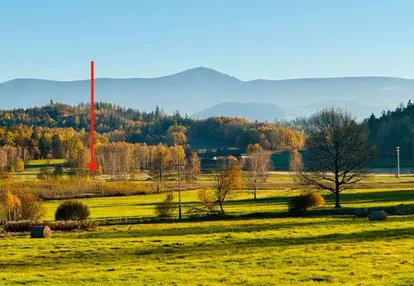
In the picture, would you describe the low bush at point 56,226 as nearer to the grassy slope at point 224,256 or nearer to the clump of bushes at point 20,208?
the grassy slope at point 224,256

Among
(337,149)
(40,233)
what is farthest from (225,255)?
(337,149)

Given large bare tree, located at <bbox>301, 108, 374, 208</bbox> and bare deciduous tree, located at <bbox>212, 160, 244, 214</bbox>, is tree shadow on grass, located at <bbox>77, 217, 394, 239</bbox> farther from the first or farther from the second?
bare deciduous tree, located at <bbox>212, 160, 244, 214</bbox>

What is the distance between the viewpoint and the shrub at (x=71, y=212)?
51.9 metres

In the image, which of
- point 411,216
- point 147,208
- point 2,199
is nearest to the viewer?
point 411,216

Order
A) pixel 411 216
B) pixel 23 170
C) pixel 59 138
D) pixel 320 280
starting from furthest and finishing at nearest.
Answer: pixel 59 138
pixel 23 170
pixel 411 216
pixel 320 280

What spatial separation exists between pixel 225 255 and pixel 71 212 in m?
29.0

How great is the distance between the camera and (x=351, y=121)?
183ft

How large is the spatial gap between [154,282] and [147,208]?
4865 centimetres

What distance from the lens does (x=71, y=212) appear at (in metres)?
52.2

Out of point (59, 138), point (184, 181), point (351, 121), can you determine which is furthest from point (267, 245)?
→ point (59, 138)

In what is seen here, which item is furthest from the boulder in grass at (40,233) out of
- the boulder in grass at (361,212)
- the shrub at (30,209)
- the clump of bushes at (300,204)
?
the boulder in grass at (361,212)

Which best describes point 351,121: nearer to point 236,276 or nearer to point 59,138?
point 236,276

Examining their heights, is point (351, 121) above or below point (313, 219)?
above

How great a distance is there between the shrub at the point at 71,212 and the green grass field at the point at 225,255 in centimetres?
1127
